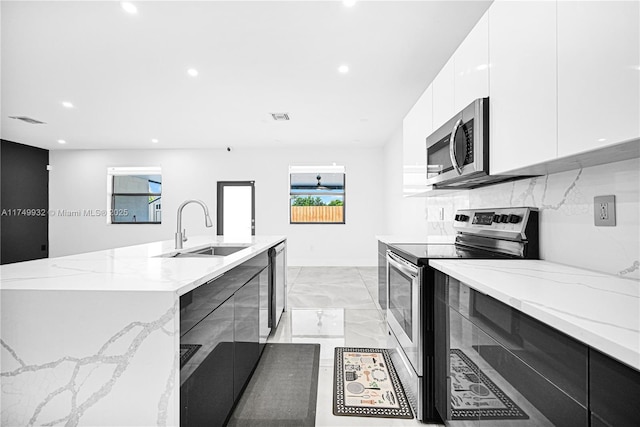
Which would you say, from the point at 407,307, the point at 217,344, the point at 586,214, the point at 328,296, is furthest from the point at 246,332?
the point at 328,296

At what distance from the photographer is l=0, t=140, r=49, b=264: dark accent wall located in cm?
698

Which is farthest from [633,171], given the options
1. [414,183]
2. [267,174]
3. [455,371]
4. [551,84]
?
[267,174]

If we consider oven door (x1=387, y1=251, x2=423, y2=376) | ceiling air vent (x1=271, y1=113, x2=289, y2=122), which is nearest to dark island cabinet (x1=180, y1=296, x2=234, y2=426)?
oven door (x1=387, y1=251, x2=423, y2=376)

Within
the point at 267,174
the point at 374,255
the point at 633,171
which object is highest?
the point at 267,174

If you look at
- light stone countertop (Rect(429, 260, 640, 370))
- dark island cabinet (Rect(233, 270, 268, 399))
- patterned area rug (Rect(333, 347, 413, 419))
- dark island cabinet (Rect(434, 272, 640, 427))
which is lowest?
patterned area rug (Rect(333, 347, 413, 419))

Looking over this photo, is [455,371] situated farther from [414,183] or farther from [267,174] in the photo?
[267,174]

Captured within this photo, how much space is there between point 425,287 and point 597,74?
112 centimetres

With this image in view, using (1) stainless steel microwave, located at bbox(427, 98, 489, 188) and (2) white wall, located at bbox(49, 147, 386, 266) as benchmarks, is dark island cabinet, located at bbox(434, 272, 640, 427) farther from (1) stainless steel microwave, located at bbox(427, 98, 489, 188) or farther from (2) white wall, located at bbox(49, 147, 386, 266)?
(2) white wall, located at bbox(49, 147, 386, 266)

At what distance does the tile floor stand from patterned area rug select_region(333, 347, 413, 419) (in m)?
0.05

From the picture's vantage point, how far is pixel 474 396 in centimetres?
130

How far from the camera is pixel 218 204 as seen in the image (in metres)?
7.88

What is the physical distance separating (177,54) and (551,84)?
10.5 feet

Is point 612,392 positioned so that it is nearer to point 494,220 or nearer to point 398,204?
point 494,220

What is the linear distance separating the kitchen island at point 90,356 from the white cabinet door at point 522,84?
144cm
